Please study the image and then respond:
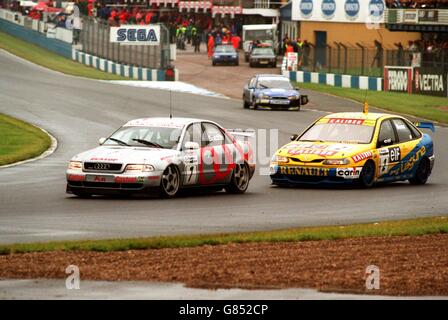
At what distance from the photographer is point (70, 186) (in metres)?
17.8

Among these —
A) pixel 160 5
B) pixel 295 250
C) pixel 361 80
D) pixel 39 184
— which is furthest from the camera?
pixel 160 5

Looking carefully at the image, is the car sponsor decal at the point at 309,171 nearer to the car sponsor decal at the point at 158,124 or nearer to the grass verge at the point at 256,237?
the car sponsor decal at the point at 158,124

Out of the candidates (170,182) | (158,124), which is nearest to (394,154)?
(158,124)

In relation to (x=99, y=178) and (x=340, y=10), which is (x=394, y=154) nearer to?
(x=99, y=178)

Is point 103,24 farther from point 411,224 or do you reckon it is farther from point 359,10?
point 411,224

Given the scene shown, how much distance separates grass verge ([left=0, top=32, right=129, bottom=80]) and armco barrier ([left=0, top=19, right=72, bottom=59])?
408 millimetres

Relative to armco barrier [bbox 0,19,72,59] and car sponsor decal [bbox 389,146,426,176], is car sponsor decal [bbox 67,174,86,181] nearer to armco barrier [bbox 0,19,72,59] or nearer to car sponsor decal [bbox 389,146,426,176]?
car sponsor decal [bbox 389,146,426,176]

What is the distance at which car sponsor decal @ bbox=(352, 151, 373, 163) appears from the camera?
2012 centimetres

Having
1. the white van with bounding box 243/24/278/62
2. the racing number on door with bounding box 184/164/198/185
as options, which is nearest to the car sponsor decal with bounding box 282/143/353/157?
the racing number on door with bounding box 184/164/198/185

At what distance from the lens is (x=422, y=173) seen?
21.8 metres

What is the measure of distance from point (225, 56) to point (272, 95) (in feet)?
86.2

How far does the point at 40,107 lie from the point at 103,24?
22.2 metres
